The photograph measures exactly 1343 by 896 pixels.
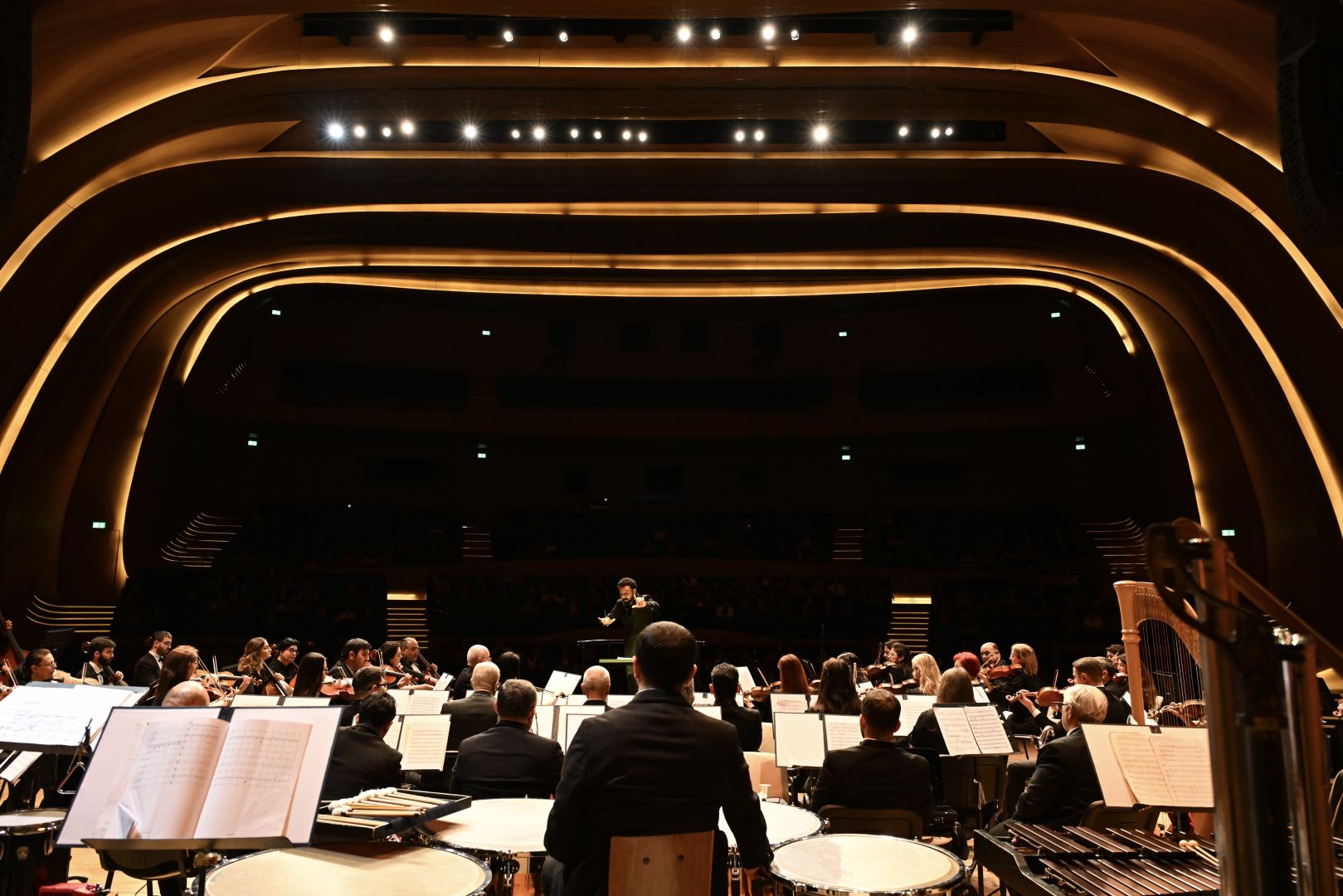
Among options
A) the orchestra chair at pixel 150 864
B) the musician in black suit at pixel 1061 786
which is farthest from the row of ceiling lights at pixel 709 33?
the orchestra chair at pixel 150 864

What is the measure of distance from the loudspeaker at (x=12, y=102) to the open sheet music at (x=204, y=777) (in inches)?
164

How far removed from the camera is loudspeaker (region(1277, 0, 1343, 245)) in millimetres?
4820

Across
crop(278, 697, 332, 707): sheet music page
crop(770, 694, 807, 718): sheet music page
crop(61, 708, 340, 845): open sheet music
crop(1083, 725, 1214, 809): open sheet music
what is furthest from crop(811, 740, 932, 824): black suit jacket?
crop(278, 697, 332, 707): sheet music page

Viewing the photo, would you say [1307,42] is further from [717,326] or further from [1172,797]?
[717,326]

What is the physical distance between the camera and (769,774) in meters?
5.63

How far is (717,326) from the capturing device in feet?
76.9

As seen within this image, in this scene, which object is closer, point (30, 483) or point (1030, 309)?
point (30, 483)

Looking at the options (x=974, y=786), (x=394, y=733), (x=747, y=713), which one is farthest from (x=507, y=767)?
(x=974, y=786)

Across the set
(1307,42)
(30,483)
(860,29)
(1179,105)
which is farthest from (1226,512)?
(30,483)

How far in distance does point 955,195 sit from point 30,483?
47.8 feet

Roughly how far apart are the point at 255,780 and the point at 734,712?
4.00m

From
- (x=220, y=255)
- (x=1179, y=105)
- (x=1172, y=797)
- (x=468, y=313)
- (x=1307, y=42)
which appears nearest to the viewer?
(x=1172, y=797)

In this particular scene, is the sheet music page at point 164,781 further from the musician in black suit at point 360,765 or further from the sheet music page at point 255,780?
the musician in black suit at point 360,765

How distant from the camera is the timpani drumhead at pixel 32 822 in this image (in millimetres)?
3467
